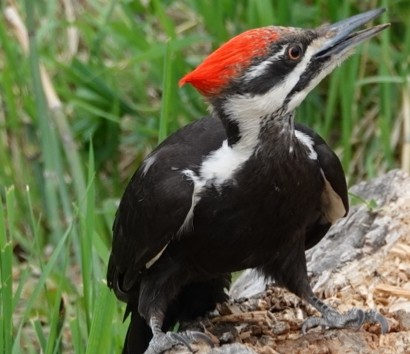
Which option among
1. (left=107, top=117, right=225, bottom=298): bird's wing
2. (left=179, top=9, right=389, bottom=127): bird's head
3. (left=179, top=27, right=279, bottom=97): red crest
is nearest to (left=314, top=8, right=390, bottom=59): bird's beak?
(left=179, top=9, right=389, bottom=127): bird's head


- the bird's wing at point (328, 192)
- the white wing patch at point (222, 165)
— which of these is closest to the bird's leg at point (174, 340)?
the white wing patch at point (222, 165)

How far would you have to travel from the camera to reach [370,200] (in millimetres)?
3803

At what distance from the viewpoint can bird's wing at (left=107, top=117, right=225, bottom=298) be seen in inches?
123

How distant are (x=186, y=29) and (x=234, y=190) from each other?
99.5 inches

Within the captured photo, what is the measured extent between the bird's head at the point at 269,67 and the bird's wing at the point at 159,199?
19cm

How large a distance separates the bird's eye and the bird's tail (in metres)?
0.98

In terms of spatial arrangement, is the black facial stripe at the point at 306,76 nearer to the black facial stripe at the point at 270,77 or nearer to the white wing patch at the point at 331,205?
the black facial stripe at the point at 270,77

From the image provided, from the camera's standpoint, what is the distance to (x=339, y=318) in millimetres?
3221

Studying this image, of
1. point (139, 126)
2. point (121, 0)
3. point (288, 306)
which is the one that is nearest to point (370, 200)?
point (288, 306)

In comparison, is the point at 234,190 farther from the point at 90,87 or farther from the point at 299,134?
the point at 90,87

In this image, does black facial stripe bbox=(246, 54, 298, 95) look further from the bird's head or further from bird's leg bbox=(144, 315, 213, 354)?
bird's leg bbox=(144, 315, 213, 354)

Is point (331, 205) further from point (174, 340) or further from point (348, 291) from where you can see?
point (174, 340)

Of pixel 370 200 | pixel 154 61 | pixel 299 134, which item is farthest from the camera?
pixel 154 61

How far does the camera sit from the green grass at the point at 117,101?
15.6 feet
